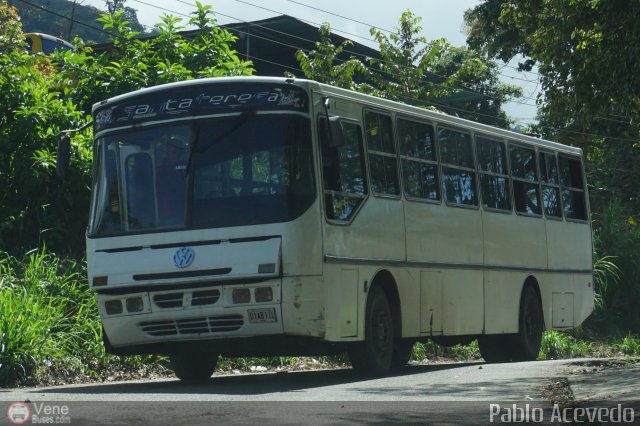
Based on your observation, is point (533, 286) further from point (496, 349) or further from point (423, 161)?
point (423, 161)

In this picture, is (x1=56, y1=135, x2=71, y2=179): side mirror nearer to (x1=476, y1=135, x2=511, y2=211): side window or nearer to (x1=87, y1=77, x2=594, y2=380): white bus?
(x1=87, y1=77, x2=594, y2=380): white bus

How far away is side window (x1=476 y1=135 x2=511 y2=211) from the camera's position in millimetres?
16781

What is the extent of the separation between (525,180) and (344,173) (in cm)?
615

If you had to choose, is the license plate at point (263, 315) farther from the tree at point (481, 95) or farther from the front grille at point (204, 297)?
the tree at point (481, 95)

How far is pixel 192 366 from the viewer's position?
1379cm

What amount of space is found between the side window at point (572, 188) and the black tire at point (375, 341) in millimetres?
7031

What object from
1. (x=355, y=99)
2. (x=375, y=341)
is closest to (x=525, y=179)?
(x=355, y=99)

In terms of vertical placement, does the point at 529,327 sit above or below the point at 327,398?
above

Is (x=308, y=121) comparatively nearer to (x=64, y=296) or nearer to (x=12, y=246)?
(x=64, y=296)

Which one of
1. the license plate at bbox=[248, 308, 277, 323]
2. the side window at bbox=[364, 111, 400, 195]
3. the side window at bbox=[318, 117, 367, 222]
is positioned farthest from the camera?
the side window at bbox=[364, 111, 400, 195]

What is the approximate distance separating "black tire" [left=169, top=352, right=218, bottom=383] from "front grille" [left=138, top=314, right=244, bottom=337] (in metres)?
1.36

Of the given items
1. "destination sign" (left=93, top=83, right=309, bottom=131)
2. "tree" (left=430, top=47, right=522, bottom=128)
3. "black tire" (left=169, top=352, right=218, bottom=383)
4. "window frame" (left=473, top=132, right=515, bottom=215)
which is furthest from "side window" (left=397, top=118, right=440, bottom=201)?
"tree" (left=430, top=47, right=522, bottom=128)

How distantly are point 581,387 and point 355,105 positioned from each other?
443 centimetres

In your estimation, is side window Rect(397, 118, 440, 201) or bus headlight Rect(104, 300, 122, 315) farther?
side window Rect(397, 118, 440, 201)
